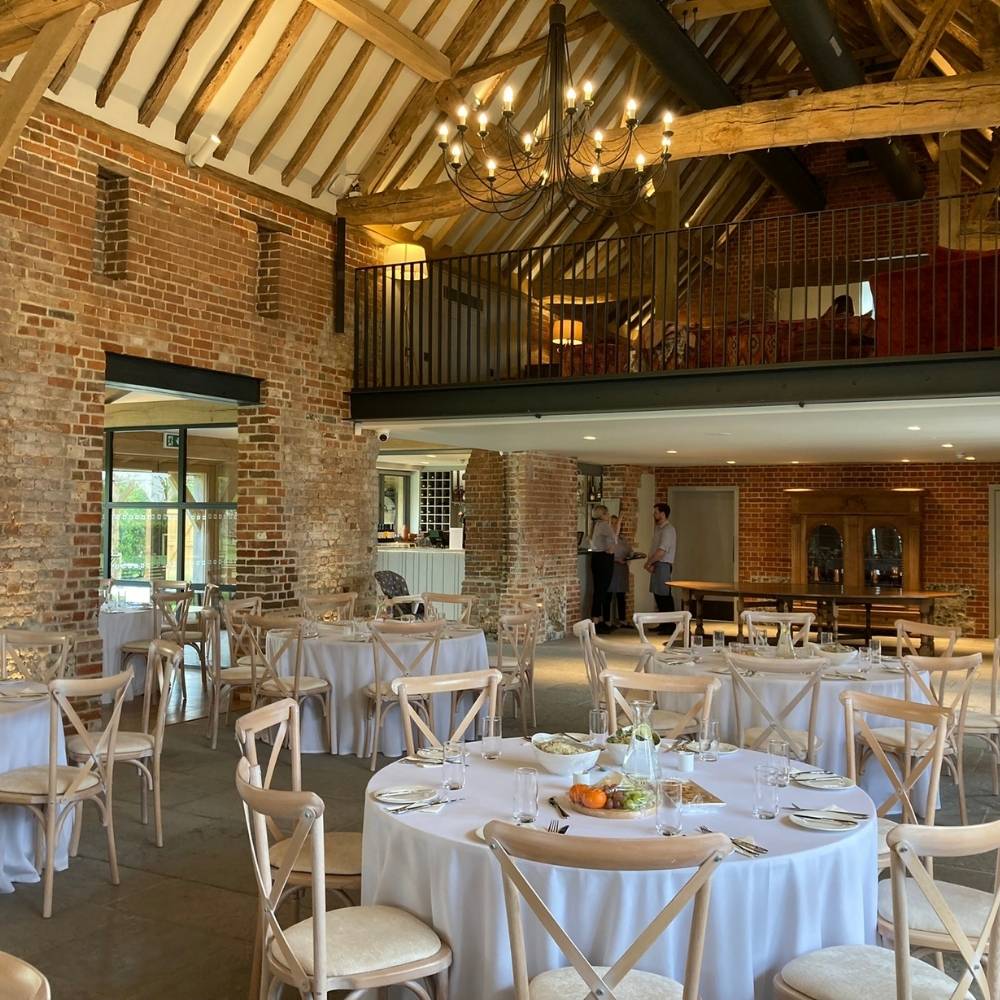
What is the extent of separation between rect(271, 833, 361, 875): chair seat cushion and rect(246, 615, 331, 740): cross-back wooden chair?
3.12 metres

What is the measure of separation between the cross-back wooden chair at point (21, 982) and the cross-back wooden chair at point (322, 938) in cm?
85

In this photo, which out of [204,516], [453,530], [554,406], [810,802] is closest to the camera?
[810,802]

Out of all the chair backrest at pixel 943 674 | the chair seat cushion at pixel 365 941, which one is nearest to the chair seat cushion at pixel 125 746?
the chair seat cushion at pixel 365 941

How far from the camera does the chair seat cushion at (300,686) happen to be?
21.6 ft

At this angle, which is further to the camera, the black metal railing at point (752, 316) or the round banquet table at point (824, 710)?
the black metal railing at point (752, 316)

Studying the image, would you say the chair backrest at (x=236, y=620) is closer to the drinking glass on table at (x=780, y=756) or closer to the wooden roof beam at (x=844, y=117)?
the wooden roof beam at (x=844, y=117)

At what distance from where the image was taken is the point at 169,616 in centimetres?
888

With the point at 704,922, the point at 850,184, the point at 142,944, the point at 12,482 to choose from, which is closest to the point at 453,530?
the point at 850,184

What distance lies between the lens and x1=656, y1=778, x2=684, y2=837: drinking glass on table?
8.70ft

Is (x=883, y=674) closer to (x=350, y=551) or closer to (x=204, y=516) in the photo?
(x=350, y=551)

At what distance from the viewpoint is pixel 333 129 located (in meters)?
8.80

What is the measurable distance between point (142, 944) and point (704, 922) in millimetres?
2482

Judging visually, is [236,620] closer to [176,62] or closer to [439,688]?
[439,688]

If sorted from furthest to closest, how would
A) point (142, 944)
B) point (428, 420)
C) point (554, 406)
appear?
point (428, 420) < point (554, 406) < point (142, 944)
